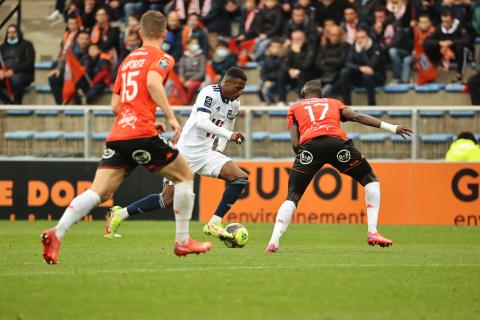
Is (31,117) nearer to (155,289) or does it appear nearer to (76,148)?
(76,148)

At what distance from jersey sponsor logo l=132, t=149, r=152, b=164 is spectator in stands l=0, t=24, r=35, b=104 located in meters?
14.0

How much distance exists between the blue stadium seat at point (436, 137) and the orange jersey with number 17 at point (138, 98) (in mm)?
9596

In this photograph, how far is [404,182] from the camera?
19.2m

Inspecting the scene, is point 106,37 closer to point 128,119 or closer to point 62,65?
point 62,65

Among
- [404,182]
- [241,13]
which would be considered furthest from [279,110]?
[241,13]

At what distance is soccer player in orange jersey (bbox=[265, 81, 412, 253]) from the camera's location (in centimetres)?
1273

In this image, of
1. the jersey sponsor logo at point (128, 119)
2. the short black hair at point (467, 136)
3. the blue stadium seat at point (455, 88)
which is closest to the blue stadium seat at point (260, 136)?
the short black hair at point (467, 136)

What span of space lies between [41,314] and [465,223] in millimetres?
12303

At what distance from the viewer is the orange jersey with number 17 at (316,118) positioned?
42.1 feet

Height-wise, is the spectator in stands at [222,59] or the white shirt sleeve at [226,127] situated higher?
the spectator in stands at [222,59]

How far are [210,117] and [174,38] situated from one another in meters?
9.78

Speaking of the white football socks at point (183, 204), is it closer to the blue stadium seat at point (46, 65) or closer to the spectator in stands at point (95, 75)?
the spectator in stands at point (95, 75)

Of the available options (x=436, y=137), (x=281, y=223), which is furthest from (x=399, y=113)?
(x=281, y=223)

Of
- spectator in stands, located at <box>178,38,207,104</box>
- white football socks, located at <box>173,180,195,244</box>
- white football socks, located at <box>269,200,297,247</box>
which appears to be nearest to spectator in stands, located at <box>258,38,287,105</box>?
spectator in stands, located at <box>178,38,207,104</box>
